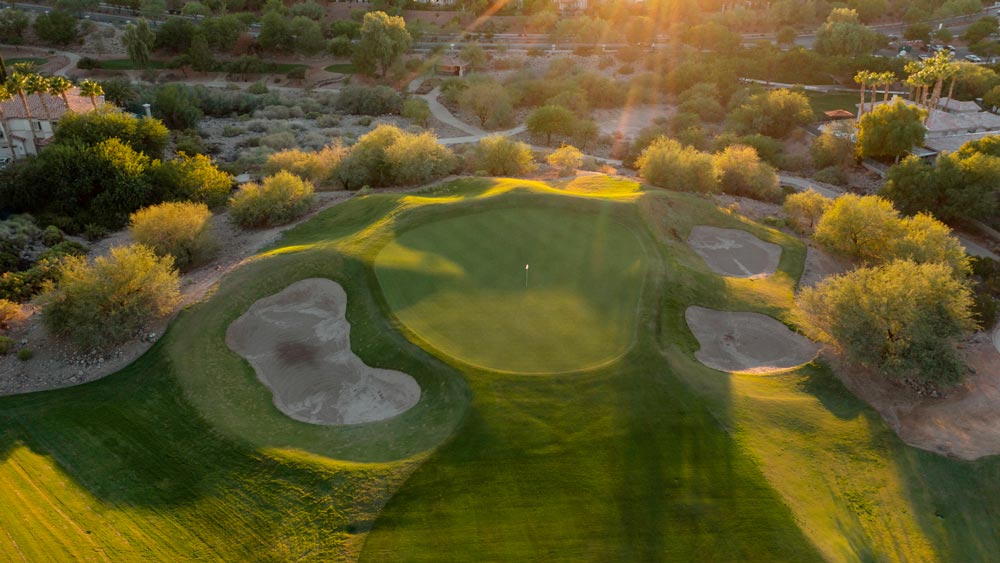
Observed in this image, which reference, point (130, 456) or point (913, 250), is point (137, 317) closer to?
point (130, 456)

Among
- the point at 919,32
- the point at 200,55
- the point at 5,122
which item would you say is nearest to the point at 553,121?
the point at 5,122

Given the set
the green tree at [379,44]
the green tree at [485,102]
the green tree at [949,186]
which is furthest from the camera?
the green tree at [379,44]

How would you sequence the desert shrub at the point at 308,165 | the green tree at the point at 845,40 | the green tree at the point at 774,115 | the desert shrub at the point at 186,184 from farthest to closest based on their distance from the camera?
the green tree at the point at 845,40 → the green tree at the point at 774,115 → the desert shrub at the point at 308,165 → the desert shrub at the point at 186,184

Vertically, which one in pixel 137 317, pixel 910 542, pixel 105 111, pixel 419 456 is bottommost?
pixel 910 542

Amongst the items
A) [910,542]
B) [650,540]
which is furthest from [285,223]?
[910,542]

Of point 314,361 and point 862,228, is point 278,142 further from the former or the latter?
point 862,228

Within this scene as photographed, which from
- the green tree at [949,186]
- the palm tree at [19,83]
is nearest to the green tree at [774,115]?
the green tree at [949,186]

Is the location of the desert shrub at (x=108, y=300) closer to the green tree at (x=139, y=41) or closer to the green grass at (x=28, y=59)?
the green tree at (x=139, y=41)
